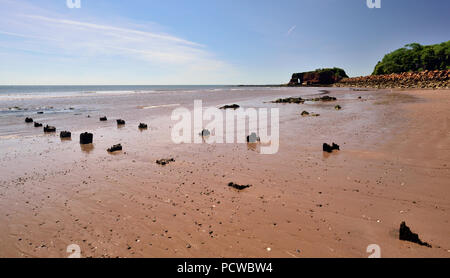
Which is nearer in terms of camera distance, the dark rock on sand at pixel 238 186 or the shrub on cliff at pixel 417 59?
the dark rock on sand at pixel 238 186

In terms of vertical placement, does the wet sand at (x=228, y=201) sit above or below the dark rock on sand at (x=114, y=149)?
below

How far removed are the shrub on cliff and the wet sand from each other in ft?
324

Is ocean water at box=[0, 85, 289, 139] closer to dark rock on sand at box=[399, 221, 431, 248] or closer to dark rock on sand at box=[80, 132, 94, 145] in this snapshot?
dark rock on sand at box=[80, 132, 94, 145]

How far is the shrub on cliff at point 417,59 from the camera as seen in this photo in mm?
81875

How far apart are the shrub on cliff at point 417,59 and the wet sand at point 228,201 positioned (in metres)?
98.7

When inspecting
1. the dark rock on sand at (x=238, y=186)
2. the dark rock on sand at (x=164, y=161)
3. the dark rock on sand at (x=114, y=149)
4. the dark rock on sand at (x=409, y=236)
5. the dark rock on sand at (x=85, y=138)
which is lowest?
the dark rock on sand at (x=409, y=236)

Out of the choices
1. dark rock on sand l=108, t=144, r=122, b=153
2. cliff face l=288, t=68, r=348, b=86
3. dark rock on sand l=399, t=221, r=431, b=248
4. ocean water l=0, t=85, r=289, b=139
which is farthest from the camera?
cliff face l=288, t=68, r=348, b=86

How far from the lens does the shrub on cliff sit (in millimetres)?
81875

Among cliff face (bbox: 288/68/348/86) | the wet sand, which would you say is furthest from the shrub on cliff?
the wet sand

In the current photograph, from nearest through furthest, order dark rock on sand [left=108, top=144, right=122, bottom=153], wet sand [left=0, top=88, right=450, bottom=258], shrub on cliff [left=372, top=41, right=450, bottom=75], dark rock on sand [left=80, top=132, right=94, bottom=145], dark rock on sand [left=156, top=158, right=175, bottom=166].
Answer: wet sand [left=0, top=88, right=450, bottom=258] < dark rock on sand [left=156, top=158, right=175, bottom=166] < dark rock on sand [left=108, top=144, right=122, bottom=153] < dark rock on sand [left=80, top=132, right=94, bottom=145] < shrub on cliff [left=372, top=41, right=450, bottom=75]

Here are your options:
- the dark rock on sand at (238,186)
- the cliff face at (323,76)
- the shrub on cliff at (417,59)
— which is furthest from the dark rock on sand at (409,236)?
the cliff face at (323,76)

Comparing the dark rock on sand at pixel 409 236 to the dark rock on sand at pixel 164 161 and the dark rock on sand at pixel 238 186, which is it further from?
the dark rock on sand at pixel 164 161

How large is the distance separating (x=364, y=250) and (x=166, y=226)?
12.4 feet
